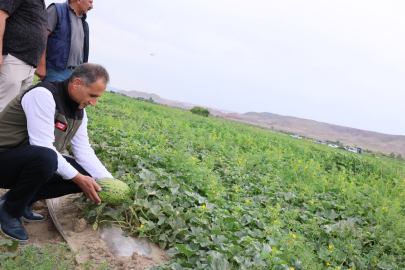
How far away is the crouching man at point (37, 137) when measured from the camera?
8.10 ft

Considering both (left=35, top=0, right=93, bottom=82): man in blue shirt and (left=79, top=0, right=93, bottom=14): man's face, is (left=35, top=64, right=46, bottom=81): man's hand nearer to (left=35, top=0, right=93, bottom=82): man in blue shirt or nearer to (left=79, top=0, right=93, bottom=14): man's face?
(left=35, top=0, right=93, bottom=82): man in blue shirt

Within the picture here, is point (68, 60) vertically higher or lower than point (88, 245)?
higher

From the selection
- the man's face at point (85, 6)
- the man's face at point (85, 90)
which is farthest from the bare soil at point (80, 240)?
the man's face at point (85, 6)

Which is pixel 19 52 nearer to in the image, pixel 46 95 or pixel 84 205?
pixel 46 95

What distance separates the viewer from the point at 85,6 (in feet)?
13.5

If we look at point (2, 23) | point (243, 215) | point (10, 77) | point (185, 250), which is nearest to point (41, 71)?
point (10, 77)

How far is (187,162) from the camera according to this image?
430 centimetres

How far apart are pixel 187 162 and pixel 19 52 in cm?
248

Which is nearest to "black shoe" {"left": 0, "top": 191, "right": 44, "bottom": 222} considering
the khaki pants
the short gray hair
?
the khaki pants

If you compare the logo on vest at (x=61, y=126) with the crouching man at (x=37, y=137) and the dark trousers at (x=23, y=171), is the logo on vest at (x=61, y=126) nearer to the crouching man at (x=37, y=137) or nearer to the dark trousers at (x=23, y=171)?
the crouching man at (x=37, y=137)

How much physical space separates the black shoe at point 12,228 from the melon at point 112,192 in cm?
69

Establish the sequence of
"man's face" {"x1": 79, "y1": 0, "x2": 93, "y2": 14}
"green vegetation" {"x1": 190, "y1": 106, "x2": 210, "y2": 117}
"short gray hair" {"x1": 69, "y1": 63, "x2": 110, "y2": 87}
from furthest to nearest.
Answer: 1. "green vegetation" {"x1": 190, "y1": 106, "x2": 210, "y2": 117}
2. "man's face" {"x1": 79, "y1": 0, "x2": 93, "y2": 14}
3. "short gray hair" {"x1": 69, "y1": 63, "x2": 110, "y2": 87}

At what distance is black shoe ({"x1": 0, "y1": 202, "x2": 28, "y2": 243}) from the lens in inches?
98.3

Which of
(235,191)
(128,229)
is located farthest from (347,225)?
(128,229)
